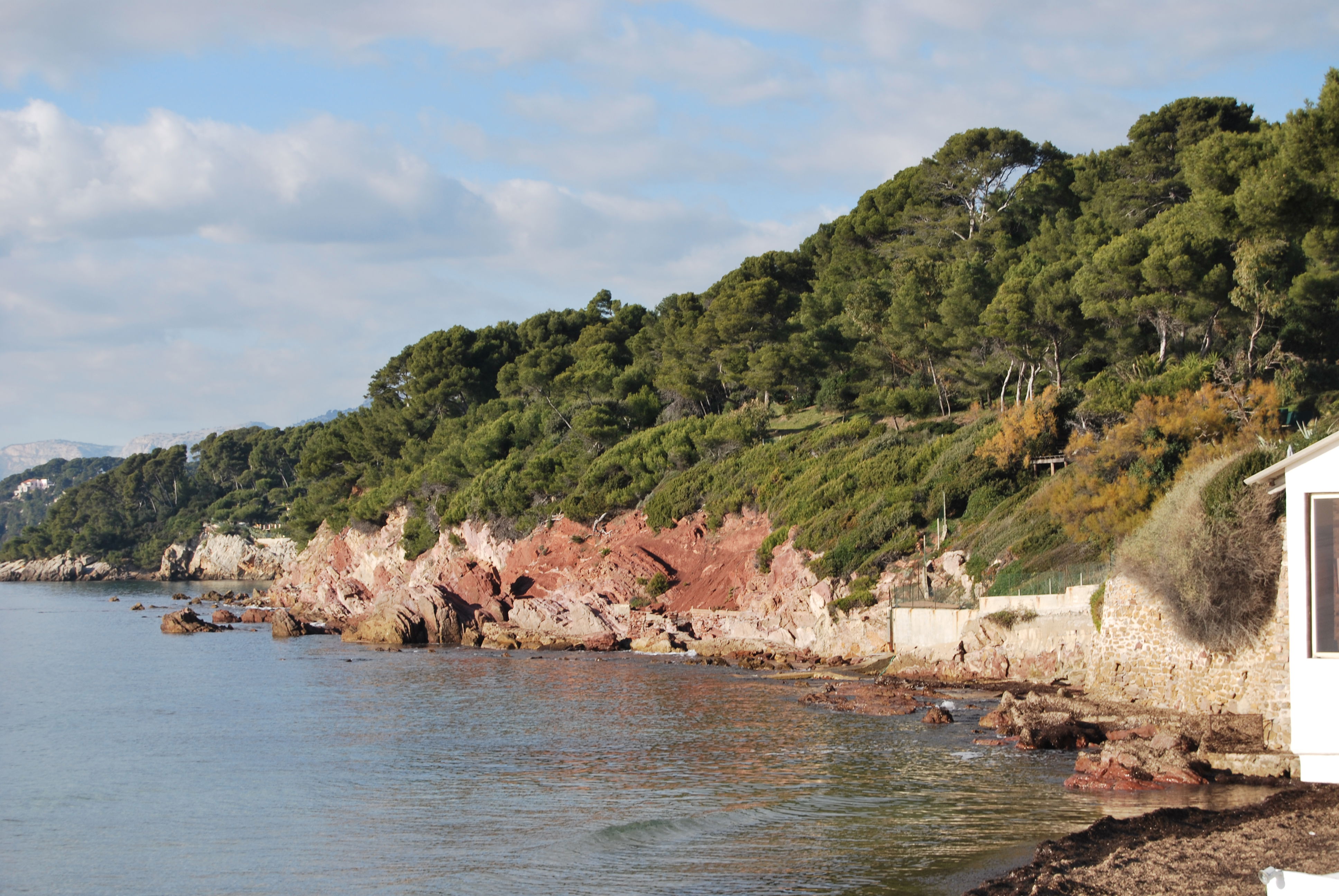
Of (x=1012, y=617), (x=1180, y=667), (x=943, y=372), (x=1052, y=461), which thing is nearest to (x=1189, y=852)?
(x=1180, y=667)

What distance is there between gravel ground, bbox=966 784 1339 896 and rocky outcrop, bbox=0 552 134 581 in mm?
127866

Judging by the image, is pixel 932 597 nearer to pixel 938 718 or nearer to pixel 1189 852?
pixel 938 718

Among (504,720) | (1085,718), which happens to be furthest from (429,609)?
(1085,718)

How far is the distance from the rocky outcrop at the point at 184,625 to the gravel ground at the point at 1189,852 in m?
53.7

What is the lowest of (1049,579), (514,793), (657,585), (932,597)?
(514,793)

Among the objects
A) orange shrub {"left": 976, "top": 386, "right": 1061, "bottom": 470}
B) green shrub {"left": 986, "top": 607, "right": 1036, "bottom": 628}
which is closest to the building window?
green shrub {"left": 986, "top": 607, "right": 1036, "bottom": 628}

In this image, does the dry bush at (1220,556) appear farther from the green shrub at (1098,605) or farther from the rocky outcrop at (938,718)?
the rocky outcrop at (938,718)

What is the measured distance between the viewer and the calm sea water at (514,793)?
1448 cm


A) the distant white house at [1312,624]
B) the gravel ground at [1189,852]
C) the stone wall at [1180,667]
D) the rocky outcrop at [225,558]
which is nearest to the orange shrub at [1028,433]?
the stone wall at [1180,667]

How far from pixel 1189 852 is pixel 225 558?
380 feet

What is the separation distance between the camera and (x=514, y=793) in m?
19.6

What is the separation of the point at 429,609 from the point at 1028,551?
1121 inches

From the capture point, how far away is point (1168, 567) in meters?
20.0

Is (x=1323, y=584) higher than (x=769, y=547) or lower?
higher
